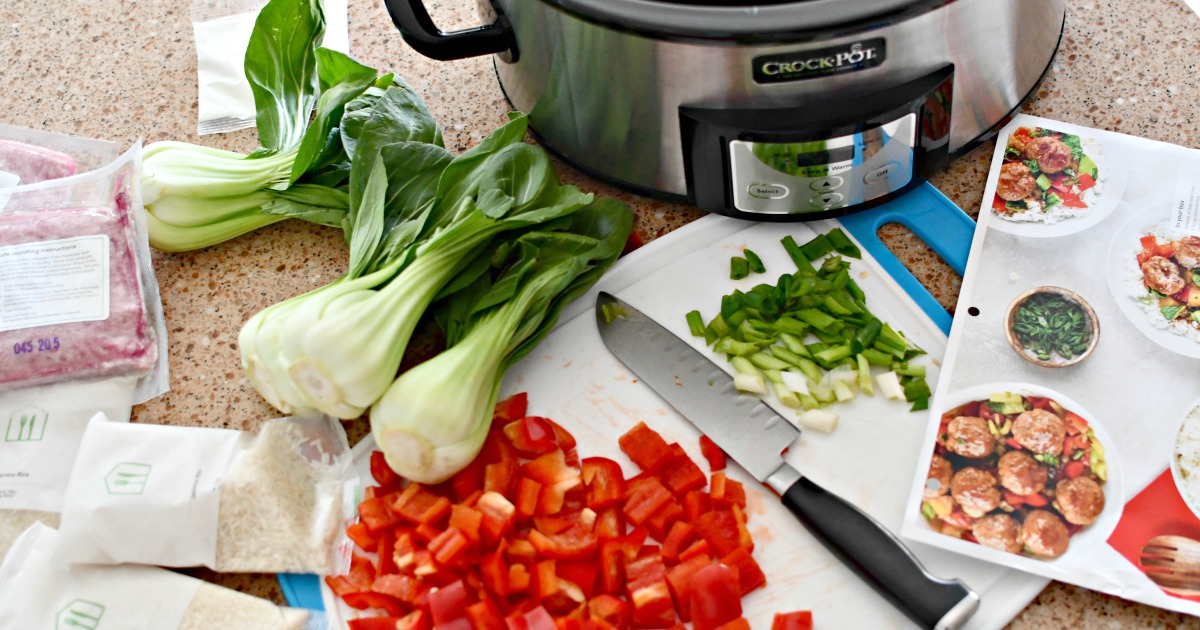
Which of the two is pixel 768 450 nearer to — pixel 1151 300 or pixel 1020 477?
pixel 1020 477

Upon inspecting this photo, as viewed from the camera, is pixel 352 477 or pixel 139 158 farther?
pixel 139 158

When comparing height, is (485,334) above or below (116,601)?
above

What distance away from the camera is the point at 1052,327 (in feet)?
3.23

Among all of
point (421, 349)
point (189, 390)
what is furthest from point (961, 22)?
point (189, 390)

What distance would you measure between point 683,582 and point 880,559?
0.56 feet

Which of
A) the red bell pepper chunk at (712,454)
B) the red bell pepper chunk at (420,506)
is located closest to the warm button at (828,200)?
the red bell pepper chunk at (712,454)

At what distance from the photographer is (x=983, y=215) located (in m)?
1.07

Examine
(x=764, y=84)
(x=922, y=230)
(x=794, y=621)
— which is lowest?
(x=794, y=621)

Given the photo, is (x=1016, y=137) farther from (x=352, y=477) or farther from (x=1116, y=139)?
(x=352, y=477)

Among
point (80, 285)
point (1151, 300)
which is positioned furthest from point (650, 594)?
point (80, 285)

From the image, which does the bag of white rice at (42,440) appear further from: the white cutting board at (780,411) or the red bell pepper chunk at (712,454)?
the red bell pepper chunk at (712,454)

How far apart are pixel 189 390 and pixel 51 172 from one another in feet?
1.17

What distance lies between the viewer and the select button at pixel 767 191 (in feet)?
3.37

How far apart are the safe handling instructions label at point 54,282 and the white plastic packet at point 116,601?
0.25 metres
